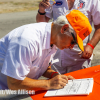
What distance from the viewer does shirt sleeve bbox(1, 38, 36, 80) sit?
1282 millimetres

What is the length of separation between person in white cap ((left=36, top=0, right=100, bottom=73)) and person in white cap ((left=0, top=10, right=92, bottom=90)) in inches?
30.6

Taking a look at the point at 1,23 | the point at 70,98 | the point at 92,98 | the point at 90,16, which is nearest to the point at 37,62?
the point at 70,98

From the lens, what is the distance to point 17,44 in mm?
1293

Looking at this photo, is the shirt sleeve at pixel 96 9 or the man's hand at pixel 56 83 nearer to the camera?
the man's hand at pixel 56 83

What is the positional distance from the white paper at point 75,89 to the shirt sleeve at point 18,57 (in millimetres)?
320

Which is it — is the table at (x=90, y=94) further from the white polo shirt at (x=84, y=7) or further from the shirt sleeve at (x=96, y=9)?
the shirt sleeve at (x=96, y=9)

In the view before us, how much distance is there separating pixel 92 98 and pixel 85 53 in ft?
2.82

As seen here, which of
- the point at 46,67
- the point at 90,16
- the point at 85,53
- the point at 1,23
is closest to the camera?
the point at 46,67

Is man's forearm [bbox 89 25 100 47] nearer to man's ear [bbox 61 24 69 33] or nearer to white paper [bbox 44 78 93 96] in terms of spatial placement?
white paper [bbox 44 78 93 96]

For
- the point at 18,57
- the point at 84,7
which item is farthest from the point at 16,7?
the point at 18,57

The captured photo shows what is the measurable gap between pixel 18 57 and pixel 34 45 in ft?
0.49

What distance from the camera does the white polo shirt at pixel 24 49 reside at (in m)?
1.29

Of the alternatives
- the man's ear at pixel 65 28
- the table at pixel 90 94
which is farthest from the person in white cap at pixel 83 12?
the man's ear at pixel 65 28

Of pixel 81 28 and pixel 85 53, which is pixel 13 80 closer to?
pixel 81 28
